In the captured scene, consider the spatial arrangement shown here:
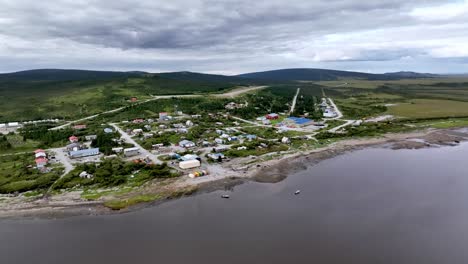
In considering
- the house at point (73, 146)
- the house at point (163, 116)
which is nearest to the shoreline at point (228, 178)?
the house at point (73, 146)

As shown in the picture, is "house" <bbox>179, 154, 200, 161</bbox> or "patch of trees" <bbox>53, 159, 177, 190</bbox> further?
"house" <bbox>179, 154, 200, 161</bbox>

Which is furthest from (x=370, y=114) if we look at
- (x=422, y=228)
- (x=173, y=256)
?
(x=173, y=256)

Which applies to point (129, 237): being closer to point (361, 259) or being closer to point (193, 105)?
point (361, 259)

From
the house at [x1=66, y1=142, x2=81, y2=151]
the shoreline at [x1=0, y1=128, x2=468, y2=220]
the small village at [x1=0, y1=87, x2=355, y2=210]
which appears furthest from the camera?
the house at [x1=66, y1=142, x2=81, y2=151]

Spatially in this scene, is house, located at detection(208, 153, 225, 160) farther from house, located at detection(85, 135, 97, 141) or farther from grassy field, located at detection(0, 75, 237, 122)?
grassy field, located at detection(0, 75, 237, 122)

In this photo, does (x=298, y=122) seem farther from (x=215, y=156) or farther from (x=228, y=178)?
(x=228, y=178)

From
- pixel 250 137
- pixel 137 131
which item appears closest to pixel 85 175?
pixel 137 131

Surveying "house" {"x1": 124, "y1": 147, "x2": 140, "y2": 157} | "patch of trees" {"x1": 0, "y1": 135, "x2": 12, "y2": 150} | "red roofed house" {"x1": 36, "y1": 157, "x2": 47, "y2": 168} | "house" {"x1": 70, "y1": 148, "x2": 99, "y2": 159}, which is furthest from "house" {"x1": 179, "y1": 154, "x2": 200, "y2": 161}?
"patch of trees" {"x1": 0, "y1": 135, "x2": 12, "y2": 150}
